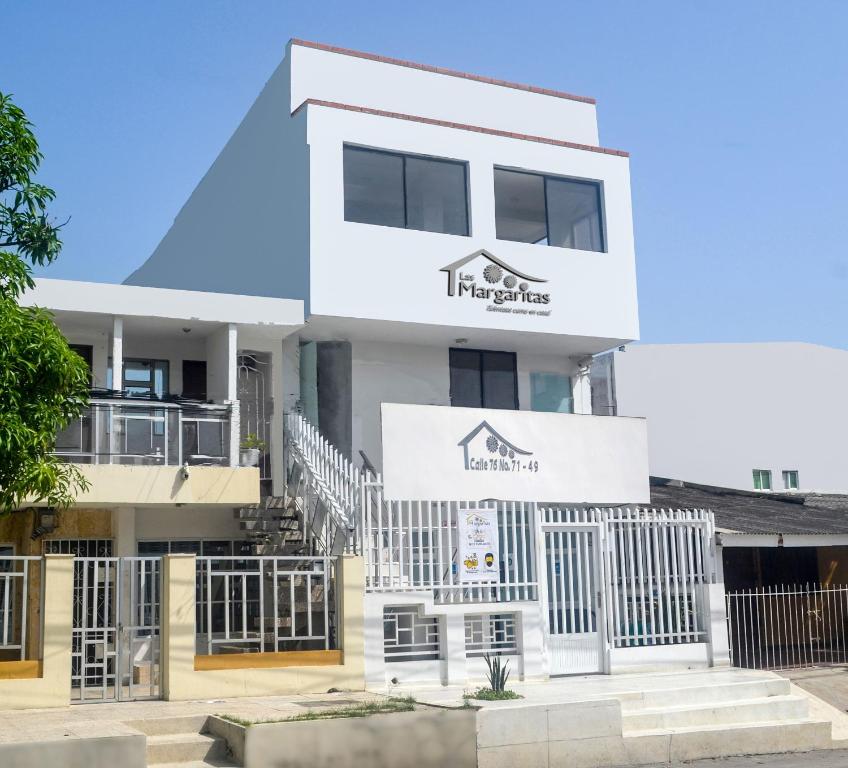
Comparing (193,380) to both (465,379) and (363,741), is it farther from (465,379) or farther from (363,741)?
(363,741)

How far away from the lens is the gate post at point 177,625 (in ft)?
46.9

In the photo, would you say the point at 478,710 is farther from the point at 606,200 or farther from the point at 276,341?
the point at 606,200

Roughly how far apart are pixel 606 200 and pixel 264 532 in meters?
9.44

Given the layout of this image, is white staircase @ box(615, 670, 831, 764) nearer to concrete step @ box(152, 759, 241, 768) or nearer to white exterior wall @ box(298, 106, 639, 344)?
concrete step @ box(152, 759, 241, 768)

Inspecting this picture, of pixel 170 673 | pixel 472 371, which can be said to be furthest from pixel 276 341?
pixel 170 673

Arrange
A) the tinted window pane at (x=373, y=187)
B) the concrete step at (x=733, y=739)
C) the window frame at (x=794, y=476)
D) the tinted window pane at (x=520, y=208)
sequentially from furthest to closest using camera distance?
the window frame at (x=794, y=476)
the tinted window pane at (x=520, y=208)
the tinted window pane at (x=373, y=187)
the concrete step at (x=733, y=739)

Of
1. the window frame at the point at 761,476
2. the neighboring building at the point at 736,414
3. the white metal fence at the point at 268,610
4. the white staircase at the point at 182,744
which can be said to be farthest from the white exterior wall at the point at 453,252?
the window frame at the point at 761,476

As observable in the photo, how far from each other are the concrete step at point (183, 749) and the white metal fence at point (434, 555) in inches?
152

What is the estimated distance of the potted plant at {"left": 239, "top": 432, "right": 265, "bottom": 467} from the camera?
729 inches

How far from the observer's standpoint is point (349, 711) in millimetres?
12875

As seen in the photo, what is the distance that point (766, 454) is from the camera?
3509 centimetres

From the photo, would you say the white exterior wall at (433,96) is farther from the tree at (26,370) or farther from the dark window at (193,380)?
the tree at (26,370)

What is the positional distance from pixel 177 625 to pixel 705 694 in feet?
23.2

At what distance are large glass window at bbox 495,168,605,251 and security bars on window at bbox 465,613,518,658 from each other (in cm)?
824
